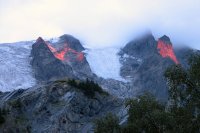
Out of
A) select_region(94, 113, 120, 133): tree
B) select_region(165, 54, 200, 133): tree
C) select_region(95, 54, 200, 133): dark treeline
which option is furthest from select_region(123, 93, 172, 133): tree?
select_region(94, 113, 120, 133): tree

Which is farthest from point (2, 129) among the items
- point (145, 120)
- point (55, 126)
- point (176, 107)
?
point (55, 126)

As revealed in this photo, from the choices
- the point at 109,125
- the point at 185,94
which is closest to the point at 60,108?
the point at 109,125

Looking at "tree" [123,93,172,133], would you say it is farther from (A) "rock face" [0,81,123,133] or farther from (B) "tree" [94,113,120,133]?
(A) "rock face" [0,81,123,133]

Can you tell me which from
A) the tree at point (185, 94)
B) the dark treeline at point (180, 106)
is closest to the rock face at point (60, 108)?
the dark treeline at point (180, 106)

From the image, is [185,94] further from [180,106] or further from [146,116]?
[146,116]

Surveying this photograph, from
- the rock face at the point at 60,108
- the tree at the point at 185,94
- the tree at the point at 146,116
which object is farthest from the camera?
the rock face at the point at 60,108

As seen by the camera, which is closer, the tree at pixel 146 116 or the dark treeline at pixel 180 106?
the dark treeline at pixel 180 106

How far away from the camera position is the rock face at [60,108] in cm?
11931

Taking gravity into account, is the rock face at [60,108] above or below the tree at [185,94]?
below

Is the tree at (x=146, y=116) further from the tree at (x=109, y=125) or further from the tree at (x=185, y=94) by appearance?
the tree at (x=109, y=125)

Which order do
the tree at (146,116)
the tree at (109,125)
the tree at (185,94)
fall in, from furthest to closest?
the tree at (109,125) → the tree at (146,116) → the tree at (185,94)

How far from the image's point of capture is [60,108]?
126 metres

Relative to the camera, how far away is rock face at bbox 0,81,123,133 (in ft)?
391

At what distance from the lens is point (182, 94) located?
177 ft
